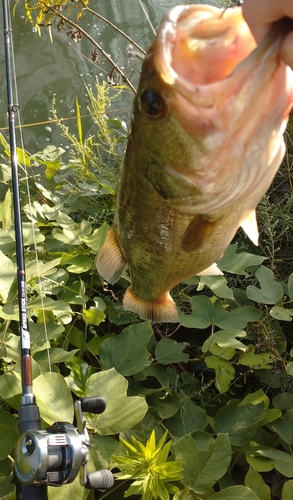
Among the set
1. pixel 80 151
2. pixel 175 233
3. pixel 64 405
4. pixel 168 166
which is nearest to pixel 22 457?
pixel 64 405

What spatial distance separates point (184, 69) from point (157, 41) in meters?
0.08

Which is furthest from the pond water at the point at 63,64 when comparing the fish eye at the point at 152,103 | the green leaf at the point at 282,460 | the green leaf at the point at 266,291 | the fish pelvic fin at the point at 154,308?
the fish eye at the point at 152,103

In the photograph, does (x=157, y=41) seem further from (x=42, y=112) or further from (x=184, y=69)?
(x=42, y=112)

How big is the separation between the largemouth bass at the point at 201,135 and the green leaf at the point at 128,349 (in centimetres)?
87

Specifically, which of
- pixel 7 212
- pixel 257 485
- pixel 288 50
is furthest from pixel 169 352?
pixel 288 50

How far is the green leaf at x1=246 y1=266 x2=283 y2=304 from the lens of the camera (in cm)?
237

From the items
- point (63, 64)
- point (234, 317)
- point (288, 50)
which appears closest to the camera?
point (288, 50)

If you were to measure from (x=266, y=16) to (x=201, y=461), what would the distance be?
A: 1.57m

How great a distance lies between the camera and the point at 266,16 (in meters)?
0.91

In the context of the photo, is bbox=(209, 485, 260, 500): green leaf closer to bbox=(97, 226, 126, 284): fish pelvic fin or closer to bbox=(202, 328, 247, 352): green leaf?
bbox=(202, 328, 247, 352): green leaf

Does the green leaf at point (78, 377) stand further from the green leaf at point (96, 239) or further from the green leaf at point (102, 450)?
the green leaf at point (96, 239)

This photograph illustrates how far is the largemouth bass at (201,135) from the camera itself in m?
1.01

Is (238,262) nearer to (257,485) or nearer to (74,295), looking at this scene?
(74,295)

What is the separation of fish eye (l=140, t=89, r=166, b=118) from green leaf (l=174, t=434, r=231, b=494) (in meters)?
1.28
